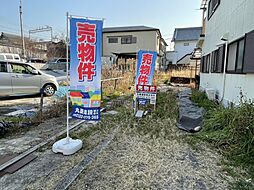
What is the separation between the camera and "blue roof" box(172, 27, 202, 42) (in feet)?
112

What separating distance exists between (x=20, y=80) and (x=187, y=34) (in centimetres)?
3404

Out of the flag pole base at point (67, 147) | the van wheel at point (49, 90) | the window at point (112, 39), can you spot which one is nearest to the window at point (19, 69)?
the van wheel at point (49, 90)

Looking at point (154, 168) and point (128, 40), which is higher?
point (128, 40)

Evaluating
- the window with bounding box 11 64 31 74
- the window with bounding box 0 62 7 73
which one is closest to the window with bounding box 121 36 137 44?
the window with bounding box 11 64 31 74

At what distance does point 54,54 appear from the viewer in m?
31.9

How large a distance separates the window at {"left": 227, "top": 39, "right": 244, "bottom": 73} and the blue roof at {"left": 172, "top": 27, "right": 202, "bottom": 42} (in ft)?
101

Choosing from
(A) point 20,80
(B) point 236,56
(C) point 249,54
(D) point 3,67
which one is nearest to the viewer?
(C) point 249,54

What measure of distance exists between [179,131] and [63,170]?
275 cm

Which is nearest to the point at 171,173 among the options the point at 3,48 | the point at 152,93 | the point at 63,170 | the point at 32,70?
the point at 63,170

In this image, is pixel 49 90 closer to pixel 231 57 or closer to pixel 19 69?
pixel 19 69

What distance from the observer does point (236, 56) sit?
4.87 m

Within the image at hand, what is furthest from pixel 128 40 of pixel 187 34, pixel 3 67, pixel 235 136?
pixel 235 136

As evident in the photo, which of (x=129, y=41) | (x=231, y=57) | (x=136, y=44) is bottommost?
(x=231, y=57)

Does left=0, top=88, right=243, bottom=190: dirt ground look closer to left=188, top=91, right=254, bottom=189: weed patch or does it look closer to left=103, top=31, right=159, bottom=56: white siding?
left=188, top=91, right=254, bottom=189: weed patch
